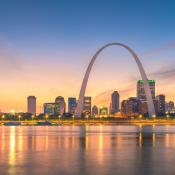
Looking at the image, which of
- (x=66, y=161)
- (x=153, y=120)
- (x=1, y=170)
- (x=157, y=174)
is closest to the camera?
(x=157, y=174)

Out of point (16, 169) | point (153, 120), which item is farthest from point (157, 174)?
point (153, 120)

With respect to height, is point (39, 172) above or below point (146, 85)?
below

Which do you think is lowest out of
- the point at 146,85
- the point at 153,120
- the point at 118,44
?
the point at 153,120

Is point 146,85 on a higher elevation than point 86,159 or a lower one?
higher

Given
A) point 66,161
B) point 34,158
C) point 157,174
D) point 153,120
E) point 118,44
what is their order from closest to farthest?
point 157,174 < point 66,161 < point 34,158 < point 118,44 < point 153,120

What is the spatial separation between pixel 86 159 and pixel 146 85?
122962 mm

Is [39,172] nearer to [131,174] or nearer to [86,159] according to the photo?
[131,174]

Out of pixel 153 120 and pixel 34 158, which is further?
pixel 153 120

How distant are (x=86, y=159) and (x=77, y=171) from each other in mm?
5358

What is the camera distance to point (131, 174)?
66.1ft

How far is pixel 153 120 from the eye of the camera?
592ft

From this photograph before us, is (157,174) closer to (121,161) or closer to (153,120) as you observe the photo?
(121,161)

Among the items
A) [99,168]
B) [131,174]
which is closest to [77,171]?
[99,168]

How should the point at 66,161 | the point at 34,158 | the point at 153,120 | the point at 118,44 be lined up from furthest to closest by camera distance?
the point at 153,120 → the point at 118,44 → the point at 34,158 → the point at 66,161
